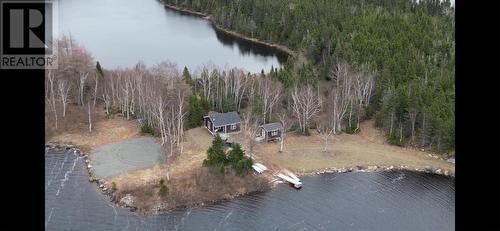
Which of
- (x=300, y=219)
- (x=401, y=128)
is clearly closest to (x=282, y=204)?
(x=300, y=219)

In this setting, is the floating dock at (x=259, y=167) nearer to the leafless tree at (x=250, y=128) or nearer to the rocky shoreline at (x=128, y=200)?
the leafless tree at (x=250, y=128)

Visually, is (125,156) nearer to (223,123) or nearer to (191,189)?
(191,189)

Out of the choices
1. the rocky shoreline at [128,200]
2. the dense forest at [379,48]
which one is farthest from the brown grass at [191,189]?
the dense forest at [379,48]

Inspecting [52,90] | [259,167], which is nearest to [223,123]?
[259,167]

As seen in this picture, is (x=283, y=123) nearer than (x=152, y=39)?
Yes

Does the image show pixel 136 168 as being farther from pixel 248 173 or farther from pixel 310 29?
pixel 310 29
